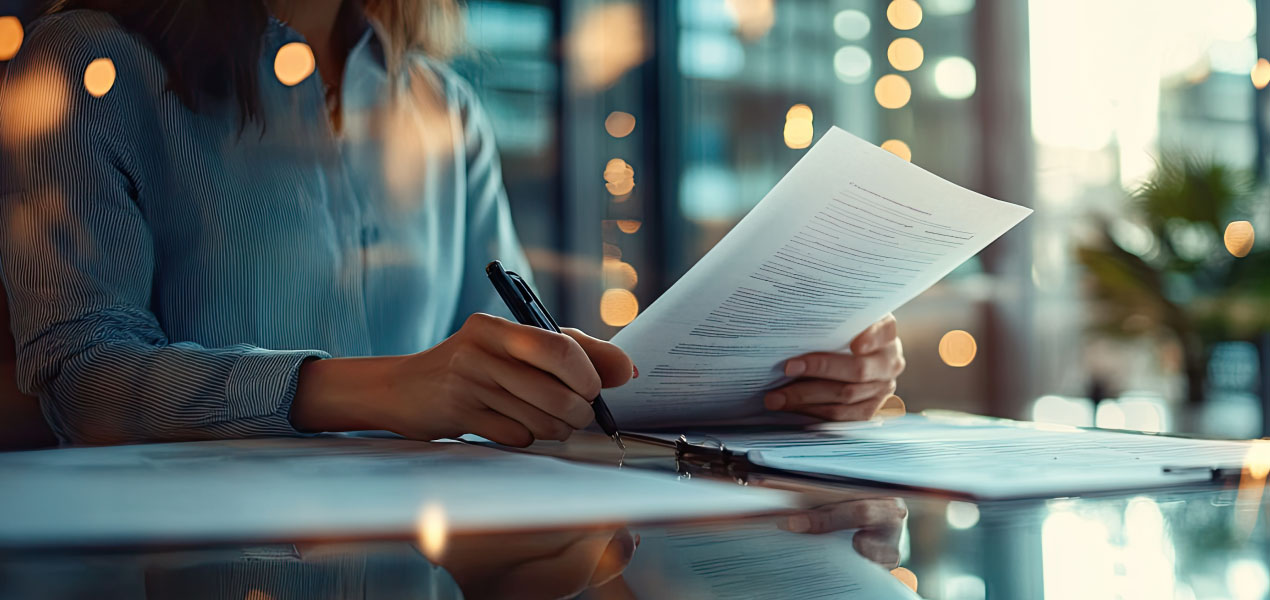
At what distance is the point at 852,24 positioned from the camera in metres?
2.96

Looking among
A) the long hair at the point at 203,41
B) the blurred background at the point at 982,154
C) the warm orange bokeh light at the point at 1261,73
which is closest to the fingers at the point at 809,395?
the long hair at the point at 203,41

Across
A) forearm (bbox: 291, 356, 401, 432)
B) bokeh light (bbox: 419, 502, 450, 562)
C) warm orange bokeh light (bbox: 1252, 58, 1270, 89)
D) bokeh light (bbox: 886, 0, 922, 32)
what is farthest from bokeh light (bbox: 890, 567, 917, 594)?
bokeh light (bbox: 886, 0, 922, 32)

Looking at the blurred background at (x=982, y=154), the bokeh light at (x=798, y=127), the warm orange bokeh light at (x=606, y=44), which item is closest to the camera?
the blurred background at (x=982, y=154)

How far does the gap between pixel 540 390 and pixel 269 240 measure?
0.49 m

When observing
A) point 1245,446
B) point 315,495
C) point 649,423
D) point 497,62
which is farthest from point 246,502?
point 497,62

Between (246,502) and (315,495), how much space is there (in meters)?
0.03

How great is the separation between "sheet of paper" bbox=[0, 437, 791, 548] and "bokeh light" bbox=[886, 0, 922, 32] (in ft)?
9.31

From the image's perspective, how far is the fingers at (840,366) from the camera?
26.5 inches

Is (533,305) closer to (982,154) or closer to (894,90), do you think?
(894,90)

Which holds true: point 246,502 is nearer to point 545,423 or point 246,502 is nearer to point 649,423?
point 545,423

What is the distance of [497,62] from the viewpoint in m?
2.53

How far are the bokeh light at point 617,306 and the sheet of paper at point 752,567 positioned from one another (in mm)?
2411

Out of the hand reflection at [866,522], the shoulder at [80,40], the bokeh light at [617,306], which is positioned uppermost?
the shoulder at [80,40]

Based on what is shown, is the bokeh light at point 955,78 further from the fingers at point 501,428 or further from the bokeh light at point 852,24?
the fingers at point 501,428
